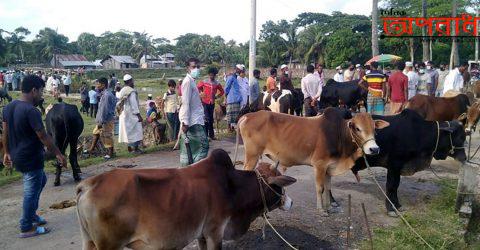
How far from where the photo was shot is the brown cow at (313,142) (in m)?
5.73

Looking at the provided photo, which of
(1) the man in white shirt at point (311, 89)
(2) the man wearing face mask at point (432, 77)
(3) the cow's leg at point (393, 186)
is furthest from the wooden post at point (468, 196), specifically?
(2) the man wearing face mask at point (432, 77)

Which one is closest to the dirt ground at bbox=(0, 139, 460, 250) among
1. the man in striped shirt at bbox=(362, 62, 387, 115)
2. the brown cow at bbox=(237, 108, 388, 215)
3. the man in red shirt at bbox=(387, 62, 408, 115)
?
the brown cow at bbox=(237, 108, 388, 215)

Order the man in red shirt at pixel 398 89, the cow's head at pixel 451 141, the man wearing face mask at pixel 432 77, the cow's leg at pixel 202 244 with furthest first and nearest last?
the man wearing face mask at pixel 432 77
the man in red shirt at pixel 398 89
the cow's head at pixel 451 141
the cow's leg at pixel 202 244

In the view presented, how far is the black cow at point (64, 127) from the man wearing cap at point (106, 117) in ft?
4.68

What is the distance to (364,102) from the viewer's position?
1243cm

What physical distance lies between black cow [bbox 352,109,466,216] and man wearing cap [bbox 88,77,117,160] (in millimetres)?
5296

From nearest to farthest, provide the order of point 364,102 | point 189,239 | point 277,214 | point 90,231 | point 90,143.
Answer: point 90,231 < point 189,239 < point 277,214 < point 90,143 < point 364,102

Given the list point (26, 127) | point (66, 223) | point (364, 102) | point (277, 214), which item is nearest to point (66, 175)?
point (66, 223)

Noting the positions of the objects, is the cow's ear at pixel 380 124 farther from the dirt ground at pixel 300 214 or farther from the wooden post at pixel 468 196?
the dirt ground at pixel 300 214

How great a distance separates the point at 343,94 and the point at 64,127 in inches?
301

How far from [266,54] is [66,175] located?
41359 mm

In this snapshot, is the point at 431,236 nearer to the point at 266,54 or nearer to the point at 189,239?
the point at 189,239

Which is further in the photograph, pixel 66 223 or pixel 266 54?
pixel 266 54

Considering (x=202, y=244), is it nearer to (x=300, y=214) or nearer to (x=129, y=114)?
(x=300, y=214)
